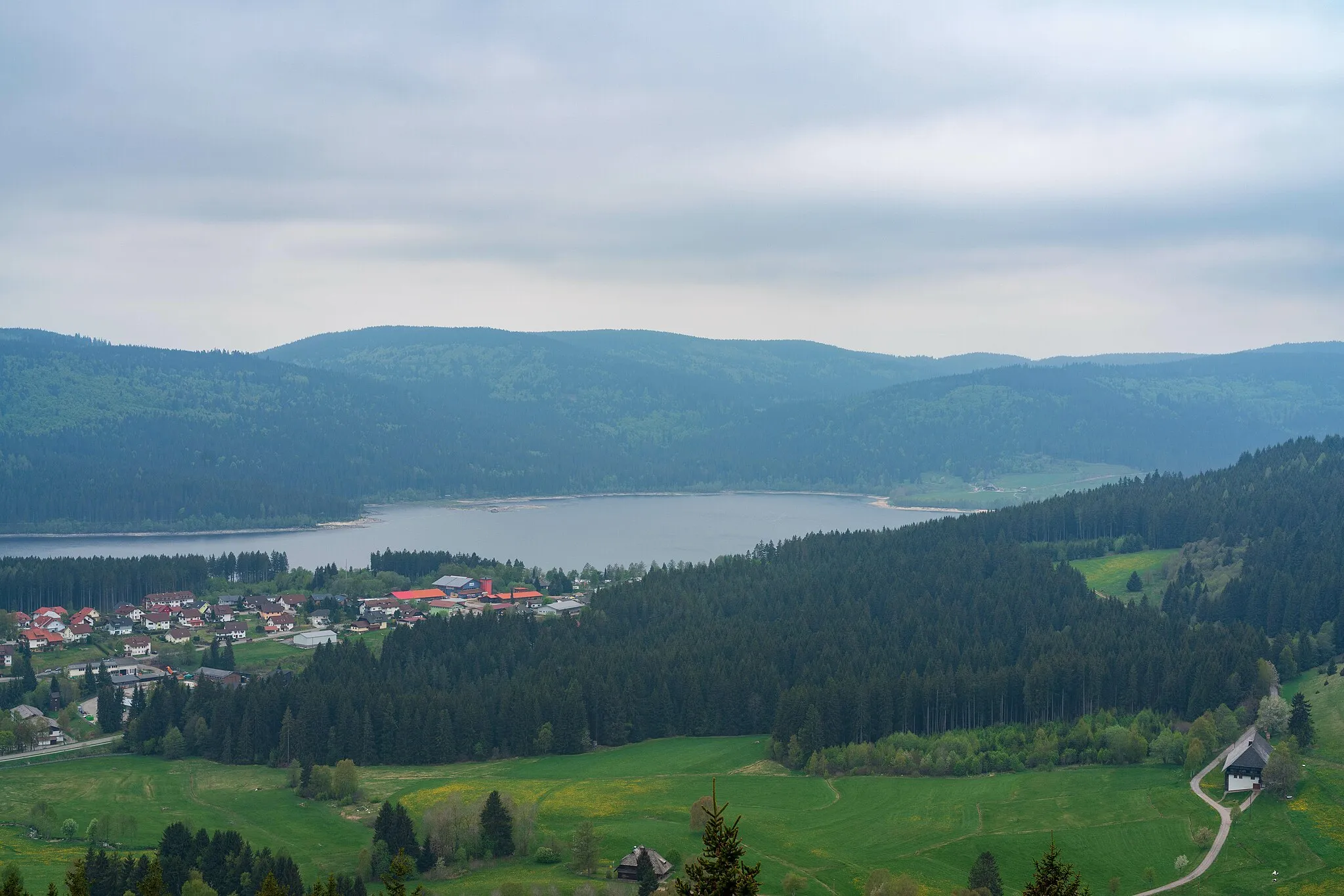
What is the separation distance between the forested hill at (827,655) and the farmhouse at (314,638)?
7.46 m

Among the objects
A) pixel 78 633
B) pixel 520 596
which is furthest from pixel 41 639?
pixel 520 596

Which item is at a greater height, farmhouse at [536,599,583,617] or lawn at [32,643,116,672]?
farmhouse at [536,599,583,617]

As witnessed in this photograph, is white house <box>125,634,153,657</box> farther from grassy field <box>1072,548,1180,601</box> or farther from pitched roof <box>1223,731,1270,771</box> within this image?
pitched roof <box>1223,731,1270,771</box>

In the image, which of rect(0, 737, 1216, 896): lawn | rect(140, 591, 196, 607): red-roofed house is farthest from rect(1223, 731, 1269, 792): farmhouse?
rect(140, 591, 196, 607): red-roofed house

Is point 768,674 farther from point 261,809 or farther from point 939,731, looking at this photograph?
point 261,809

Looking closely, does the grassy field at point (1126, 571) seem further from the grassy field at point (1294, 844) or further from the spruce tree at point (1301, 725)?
the grassy field at point (1294, 844)

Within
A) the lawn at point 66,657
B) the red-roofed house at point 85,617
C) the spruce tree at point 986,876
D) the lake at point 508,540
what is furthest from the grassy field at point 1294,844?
the lake at point 508,540

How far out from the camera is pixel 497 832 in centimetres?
4828

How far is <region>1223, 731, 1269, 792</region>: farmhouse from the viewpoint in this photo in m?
51.2

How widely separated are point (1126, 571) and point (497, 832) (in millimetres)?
62477

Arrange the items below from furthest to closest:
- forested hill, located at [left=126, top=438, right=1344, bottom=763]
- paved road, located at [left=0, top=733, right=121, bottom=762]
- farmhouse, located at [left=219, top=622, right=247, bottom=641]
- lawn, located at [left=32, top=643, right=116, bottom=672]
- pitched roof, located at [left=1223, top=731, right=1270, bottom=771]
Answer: farmhouse, located at [left=219, top=622, right=247, bottom=641] < lawn, located at [left=32, top=643, right=116, bottom=672] < forested hill, located at [left=126, top=438, right=1344, bottom=763] < paved road, located at [left=0, top=733, right=121, bottom=762] < pitched roof, located at [left=1223, top=731, right=1270, bottom=771]

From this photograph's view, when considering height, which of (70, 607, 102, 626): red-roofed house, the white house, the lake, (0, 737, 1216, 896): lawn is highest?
the lake

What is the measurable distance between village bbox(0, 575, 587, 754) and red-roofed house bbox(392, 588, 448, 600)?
0.15 meters

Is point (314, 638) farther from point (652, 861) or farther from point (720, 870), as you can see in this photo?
point (720, 870)
